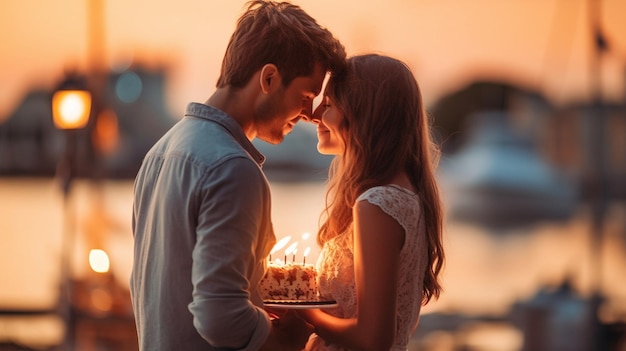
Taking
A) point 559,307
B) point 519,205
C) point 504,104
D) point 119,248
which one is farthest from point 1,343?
point 504,104

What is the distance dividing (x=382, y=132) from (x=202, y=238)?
63 cm

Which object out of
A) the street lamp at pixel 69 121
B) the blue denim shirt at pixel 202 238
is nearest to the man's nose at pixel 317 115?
the blue denim shirt at pixel 202 238

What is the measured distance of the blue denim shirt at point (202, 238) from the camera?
233cm

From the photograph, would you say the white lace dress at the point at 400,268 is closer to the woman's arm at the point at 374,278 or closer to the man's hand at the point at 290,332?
the woman's arm at the point at 374,278

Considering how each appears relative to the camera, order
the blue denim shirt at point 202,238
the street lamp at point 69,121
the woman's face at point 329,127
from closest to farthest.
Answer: the blue denim shirt at point 202,238
the woman's face at point 329,127
the street lamp at point 69,121

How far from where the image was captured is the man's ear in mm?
2451

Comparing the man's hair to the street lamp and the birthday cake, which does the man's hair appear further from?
the street lamp

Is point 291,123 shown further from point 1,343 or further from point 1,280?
point 1,280

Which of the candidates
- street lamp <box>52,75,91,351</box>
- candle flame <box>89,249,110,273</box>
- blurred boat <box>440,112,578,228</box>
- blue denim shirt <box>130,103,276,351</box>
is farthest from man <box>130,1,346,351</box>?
blurred boat <box>440,112,578,228</box>

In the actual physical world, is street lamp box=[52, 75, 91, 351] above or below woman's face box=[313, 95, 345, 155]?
below

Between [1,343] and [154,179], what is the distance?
8676 mm

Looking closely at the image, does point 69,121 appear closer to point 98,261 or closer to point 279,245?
point 98,261

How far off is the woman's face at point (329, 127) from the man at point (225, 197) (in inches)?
8.5

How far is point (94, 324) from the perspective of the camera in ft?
34.0
